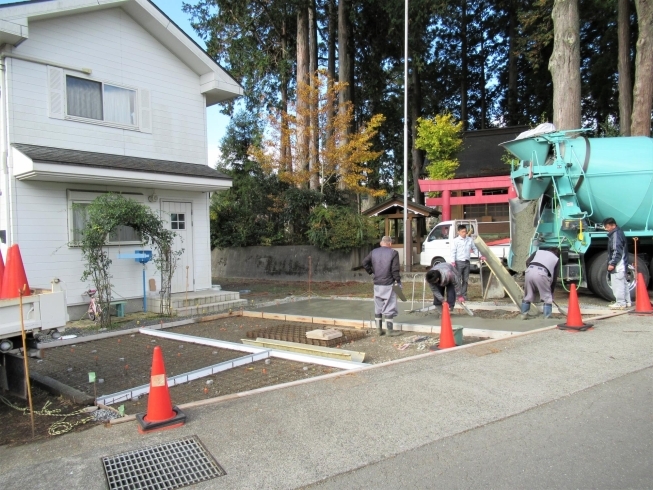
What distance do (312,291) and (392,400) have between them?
11.5m

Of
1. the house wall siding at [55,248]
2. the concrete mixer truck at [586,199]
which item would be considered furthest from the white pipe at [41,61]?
the concrete mixer truck at [586,199]

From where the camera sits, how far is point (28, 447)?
4.16 metres

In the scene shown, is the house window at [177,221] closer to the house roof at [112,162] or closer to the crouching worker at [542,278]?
the house roof at [112,162]

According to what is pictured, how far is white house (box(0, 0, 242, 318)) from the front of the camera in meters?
10.3

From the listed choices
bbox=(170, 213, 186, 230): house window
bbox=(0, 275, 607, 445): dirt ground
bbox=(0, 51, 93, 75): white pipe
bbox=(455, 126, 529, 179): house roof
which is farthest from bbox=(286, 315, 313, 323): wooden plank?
bbox=(455, 126, 529, 179): house roof

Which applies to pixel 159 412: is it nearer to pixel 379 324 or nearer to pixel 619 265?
pixel 379 324

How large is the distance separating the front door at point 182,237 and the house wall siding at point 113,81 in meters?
1.32

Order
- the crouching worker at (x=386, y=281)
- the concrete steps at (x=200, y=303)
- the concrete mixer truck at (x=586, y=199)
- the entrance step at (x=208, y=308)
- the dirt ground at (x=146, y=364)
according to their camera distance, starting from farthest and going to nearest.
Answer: the concrete steps at (x=200, y=303) → the entrance step at (x=208, y=308) → the concrete mixer truck at (x=586, y=199) → the crouching worker at (x=386, y=281) → the dirt ground at (x=146, y=364)

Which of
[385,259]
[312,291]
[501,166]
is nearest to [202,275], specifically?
[312,291]

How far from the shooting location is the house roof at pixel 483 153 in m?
24.1

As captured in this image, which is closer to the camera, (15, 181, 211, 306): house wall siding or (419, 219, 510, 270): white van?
(15, 181, 211, 306): house wall siding

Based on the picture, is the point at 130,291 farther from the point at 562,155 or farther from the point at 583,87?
the point at 583,87

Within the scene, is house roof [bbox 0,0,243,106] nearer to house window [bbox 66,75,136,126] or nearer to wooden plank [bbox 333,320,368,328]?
house window [bbox 66,75,136,126]

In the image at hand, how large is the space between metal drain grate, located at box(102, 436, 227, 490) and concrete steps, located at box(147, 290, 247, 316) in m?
7.95
